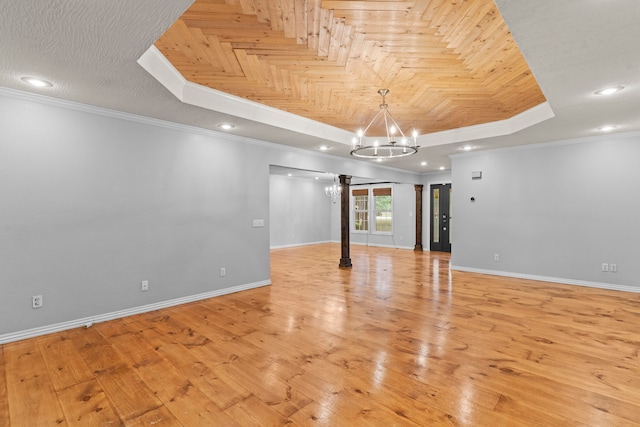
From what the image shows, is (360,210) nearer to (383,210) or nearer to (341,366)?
(383,210)

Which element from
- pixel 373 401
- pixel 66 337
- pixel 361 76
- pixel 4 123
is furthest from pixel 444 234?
pixel 4 123

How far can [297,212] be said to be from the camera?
37.7 ft

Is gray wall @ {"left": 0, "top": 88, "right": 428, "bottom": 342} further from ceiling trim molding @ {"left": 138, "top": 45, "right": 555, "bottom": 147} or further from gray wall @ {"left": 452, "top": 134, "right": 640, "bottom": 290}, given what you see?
gray wall @ {"left": 452, "top": 134, "right": 640, "bottom": 290}

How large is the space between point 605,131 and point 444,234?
514 centimetres

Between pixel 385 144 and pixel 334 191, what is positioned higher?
pixel 385 144

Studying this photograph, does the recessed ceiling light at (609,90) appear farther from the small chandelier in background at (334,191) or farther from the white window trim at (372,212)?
the small chandelier in background at (334,191)

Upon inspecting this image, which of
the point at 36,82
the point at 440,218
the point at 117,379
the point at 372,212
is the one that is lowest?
the point at 117,379

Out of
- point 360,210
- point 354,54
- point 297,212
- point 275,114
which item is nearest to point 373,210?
point 360,210

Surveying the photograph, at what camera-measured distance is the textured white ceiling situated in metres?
1.84

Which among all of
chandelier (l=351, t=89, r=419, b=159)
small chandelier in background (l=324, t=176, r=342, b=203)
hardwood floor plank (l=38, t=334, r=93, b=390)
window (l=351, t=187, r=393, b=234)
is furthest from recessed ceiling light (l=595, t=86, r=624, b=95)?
small chandelier in background (l=324, t=176, r=342, b=203)

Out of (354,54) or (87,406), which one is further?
(354,54)

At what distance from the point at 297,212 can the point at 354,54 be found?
8.87 m

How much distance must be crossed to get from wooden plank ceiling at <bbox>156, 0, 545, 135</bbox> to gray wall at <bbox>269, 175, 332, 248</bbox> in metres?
6.73

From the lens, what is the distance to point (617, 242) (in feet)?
16.7
